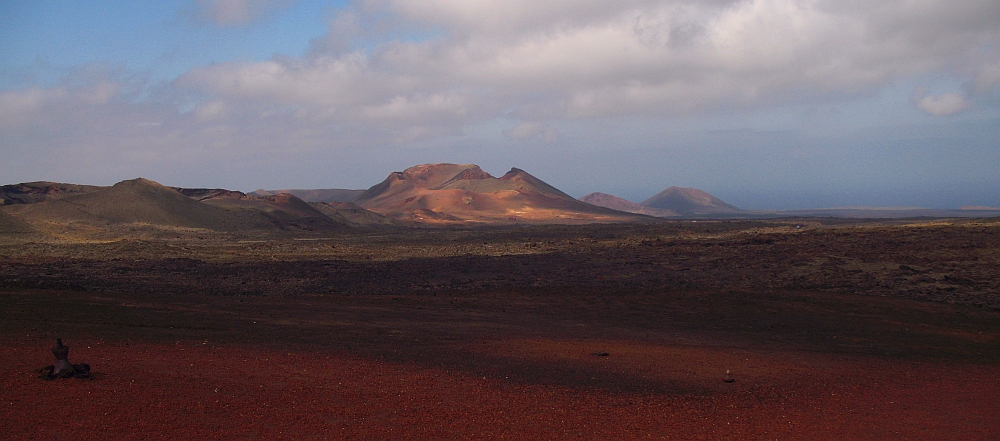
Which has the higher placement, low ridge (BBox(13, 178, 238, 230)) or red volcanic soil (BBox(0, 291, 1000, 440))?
low ridge (BBox(13, 178, 238, 230))

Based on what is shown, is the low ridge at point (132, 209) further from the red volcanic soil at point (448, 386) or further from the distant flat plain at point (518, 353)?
the red volcanic soil at point (448, 386)

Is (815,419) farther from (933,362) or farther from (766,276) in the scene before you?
(766,276)

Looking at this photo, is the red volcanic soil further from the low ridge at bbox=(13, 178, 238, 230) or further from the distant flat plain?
the low ridge at bbox=(13, 178, 238, 230)

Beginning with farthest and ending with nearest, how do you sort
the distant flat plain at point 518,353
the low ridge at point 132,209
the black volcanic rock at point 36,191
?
1. the black volcanic rock at point 36,191
2. the low ridge at point 132,209
3. the distant flat plain at point 518,353

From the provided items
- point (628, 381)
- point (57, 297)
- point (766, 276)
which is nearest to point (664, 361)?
point (628, 381)

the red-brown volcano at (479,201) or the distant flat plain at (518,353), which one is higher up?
the red-brown volcano at (479,201)

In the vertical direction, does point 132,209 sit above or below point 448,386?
above

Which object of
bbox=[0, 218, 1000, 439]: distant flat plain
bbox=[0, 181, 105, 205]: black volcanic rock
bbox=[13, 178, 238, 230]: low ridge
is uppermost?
bbox=[0, 181, 105, 205]: black volcanic rock

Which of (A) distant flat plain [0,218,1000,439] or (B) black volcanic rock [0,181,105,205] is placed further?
(B) black volcanic rock [0,181,105,205]

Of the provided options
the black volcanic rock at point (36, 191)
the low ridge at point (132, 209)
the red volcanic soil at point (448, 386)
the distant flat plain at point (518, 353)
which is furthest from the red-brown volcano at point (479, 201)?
the red volcanic soil at point (448, 386)

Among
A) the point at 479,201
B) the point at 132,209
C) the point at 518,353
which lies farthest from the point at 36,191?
the point at 518,353

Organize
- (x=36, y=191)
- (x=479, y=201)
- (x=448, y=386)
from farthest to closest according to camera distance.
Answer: (x=479, y=201), (x=36, y=191), (x=448, y=386)

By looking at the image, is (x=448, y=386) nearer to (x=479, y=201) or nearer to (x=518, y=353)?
(x=518, y=353)

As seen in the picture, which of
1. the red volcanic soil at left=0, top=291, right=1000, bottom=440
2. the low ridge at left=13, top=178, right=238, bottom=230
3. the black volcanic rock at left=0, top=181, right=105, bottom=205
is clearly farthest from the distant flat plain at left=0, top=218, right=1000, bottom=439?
the black volcanic rock at left=0, top=181, right=105, bottom=205
